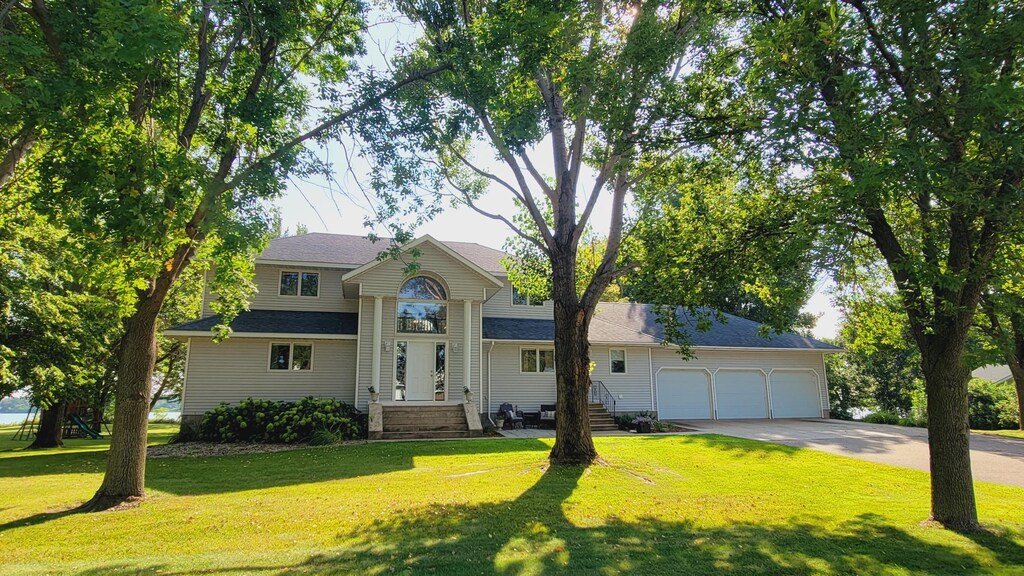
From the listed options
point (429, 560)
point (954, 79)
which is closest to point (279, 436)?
point (429, 560)

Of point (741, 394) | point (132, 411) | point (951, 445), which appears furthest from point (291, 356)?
point (741, 394)

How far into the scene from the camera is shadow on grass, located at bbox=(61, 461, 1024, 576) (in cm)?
514

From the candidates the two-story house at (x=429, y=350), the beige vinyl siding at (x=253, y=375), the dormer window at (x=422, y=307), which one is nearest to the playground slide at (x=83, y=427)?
the two-story house at (x=429, y=350)

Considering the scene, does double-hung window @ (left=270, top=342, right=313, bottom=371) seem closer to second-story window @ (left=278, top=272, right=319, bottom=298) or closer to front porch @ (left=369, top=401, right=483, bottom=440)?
second-story window @ (left=278, top=272, right=319, bottom=298)

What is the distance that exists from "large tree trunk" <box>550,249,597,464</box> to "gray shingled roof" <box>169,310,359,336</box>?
9221 mm

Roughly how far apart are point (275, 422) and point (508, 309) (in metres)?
9.94

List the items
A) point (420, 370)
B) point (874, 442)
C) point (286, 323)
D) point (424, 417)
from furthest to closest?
point (420, 370) → point (286, 323) → point (424, 417) → point (874, 442)

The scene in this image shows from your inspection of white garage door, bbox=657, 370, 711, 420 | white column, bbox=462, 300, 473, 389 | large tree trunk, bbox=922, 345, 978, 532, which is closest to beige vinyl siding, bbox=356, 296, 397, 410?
white column, bbox=462, 300, 473, 389

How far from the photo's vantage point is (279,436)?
606 inches

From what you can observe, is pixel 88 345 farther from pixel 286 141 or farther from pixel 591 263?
pixel 591 263

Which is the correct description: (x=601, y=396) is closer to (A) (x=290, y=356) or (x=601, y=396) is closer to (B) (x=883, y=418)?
(A) (x=290, y=356)

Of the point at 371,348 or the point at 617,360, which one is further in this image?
the point at 617,360

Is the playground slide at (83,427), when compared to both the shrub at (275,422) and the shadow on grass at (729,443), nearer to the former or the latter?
the shrub at (275,422)

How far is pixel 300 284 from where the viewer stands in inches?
766
